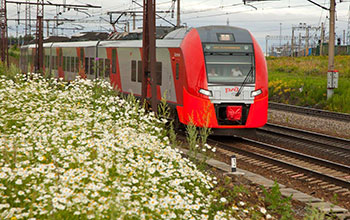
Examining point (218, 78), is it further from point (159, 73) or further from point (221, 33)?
point (159, 73)

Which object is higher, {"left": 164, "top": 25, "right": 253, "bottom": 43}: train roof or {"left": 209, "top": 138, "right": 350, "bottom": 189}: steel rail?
{"left": 164, "top": 25, "right": 253, "bottom": 43}: train roof

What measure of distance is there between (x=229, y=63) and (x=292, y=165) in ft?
12.4

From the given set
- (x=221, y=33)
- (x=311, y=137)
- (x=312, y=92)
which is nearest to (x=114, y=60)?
(x=221, y=33)

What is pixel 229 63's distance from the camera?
14.0 metres

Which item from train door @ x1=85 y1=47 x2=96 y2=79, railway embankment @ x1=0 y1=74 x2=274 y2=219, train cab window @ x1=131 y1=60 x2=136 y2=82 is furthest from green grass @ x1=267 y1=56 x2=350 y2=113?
railway embankment @ x1=0 y1=74 x2=274 y2=219

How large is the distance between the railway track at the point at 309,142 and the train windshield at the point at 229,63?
7.04 ft

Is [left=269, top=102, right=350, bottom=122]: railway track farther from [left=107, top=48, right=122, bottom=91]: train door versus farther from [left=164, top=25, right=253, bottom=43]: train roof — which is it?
[left=107, top=48, right=122, bottom=91]: train door

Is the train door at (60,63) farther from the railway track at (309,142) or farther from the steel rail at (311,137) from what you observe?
the railway track at (309,142)

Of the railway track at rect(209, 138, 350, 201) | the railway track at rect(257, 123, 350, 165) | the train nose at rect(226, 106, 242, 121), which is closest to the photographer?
the railway track at rect(209, 138, 350, 201)

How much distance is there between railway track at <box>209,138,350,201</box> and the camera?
10.0 m

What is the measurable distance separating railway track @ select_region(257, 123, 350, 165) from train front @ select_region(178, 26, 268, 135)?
122 cm

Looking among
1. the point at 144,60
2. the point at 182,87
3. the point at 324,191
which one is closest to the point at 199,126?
the point at 182,87

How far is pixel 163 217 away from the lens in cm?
498

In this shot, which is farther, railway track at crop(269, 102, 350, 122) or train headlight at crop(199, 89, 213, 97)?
railway track at crop(269, 102, 350, 122)
